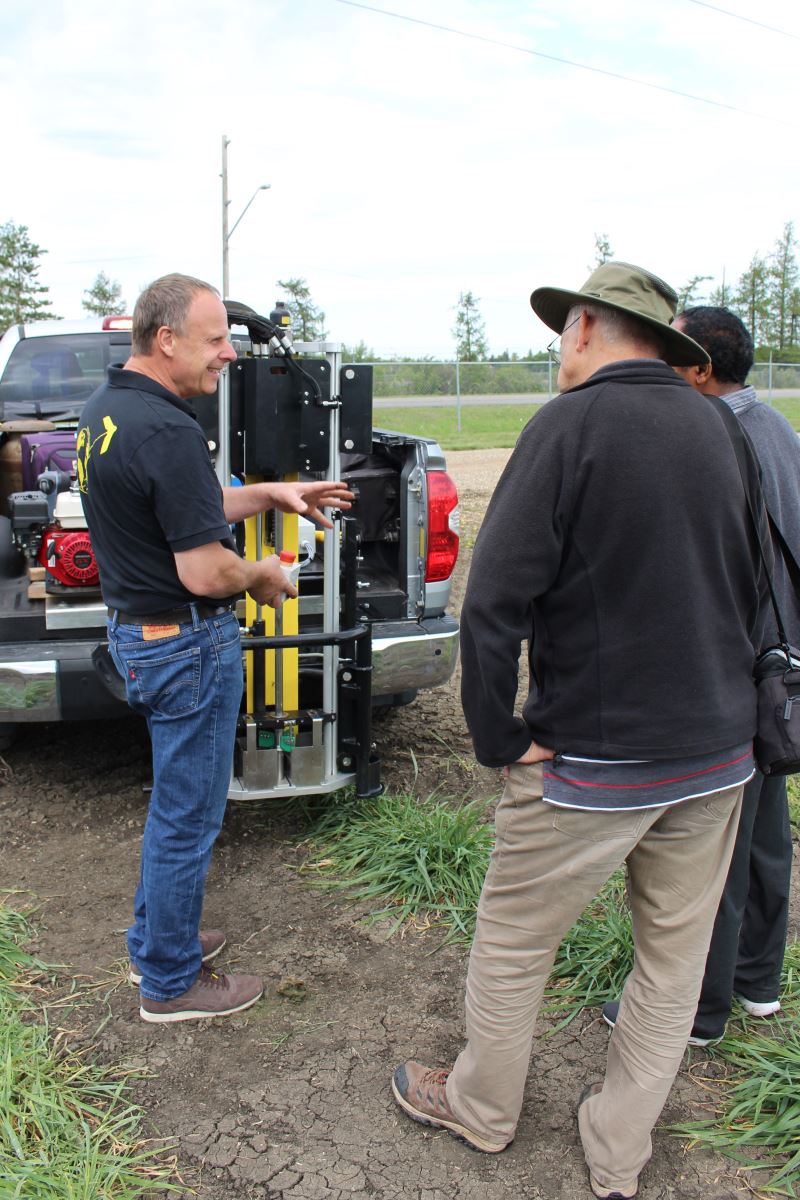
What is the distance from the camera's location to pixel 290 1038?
2.90 meters

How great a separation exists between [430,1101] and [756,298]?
45.1 m

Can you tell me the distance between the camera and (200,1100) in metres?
2.63

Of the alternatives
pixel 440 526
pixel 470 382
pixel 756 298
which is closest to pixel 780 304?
pixel 756 298

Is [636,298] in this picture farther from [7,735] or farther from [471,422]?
[471,422]

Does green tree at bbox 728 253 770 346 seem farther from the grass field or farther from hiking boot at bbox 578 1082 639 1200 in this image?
hiking boot at bbox 578 1082 639 1200

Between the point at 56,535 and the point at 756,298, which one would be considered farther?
the point at 756,298

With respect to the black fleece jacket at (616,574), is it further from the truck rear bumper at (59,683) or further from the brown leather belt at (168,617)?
the truck rear bumper at (59,683)

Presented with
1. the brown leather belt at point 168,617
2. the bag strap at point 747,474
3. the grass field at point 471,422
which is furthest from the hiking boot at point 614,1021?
the grass field at point 471,422

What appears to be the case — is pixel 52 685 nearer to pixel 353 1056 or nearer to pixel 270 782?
pixel 270 782

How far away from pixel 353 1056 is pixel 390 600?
193 cm

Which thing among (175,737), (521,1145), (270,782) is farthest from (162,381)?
(521,1145)

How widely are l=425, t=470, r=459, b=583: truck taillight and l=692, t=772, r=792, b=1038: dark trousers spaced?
171 centimetres

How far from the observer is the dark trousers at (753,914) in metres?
2.72

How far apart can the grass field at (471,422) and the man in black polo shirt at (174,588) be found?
57.8ft
